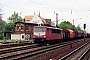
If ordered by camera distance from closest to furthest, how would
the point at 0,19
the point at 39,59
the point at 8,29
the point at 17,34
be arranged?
1. the point at 39,59
2. the point at 17,34
3. the point at 8,29
4. the point at 0,19

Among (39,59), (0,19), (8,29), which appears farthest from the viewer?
(0,19)

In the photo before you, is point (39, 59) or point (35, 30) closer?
point (39, 59)

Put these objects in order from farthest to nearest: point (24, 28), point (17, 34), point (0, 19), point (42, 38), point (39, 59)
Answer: point (0, 19)
point (24, 28)
point (17, 34)
point (42, 38)
point (39, 59)

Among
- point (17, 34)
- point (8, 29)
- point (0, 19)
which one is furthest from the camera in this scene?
point (0, 19)

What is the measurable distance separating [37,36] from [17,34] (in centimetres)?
2758

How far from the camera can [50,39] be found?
1529 inches

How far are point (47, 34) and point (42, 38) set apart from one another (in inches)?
42.4

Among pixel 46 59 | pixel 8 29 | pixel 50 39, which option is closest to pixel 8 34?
pixel 8 29

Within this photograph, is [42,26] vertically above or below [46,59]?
above

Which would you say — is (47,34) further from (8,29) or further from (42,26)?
(8,29)

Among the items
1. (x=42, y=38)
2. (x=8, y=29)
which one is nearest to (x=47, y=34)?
(x=42, y=38)

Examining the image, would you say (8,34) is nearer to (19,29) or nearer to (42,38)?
(19,29)

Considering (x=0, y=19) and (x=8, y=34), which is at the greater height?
(x=0, y=19)

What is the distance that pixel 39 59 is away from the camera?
18.5 meters
